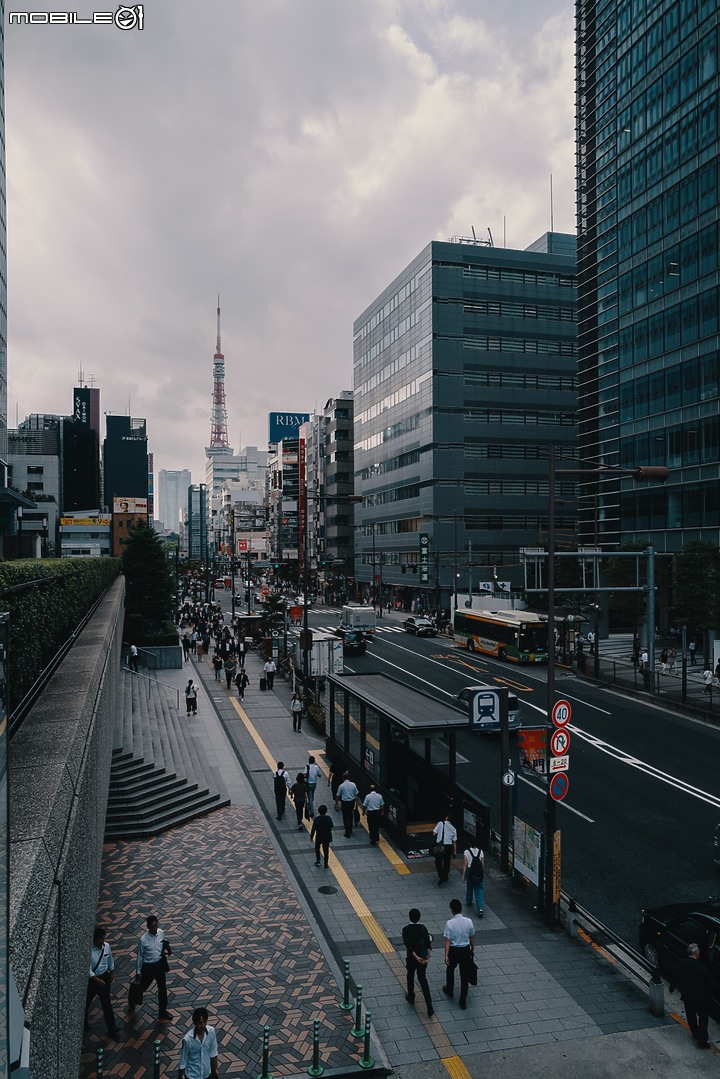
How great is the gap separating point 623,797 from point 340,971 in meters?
11.8

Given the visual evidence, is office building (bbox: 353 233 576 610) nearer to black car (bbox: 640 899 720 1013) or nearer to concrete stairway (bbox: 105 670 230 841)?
concrete stairway (bbox: 105 670 230 841)

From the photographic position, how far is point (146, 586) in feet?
160

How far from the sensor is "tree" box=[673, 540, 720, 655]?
36.2m

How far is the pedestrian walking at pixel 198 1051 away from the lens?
27.3 feet

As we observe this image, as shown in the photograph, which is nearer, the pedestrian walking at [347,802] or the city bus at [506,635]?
the pedestrian walking at [347,802]

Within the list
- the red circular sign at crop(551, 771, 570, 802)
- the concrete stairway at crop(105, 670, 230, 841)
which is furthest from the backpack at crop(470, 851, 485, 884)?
the concrete stairway at crop(105, 670, 230, 841)

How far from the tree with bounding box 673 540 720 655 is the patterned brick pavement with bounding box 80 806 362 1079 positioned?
89.6ft

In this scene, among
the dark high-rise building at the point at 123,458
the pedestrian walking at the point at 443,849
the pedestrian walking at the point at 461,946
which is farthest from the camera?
the dark high-rise building at the point at 123,458

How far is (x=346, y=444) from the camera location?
113m

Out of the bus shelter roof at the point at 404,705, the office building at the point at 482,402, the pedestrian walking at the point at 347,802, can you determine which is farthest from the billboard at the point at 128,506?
the pedestrian walking at the point at 347,802

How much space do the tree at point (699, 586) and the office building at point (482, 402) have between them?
119ft

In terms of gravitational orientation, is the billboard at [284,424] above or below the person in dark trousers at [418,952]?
above

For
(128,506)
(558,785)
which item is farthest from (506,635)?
(128,506)

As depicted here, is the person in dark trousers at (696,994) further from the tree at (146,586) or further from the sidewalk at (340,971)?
the tree at (146,586)
